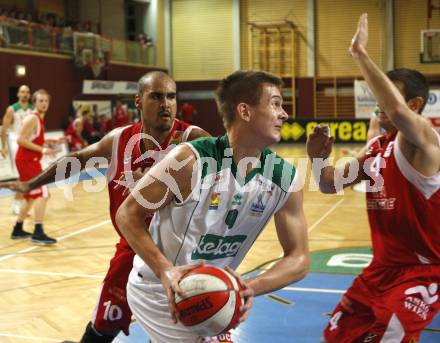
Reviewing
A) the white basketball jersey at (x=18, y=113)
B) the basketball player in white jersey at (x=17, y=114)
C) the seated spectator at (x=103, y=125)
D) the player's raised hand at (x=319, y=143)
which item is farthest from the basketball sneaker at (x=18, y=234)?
the seated spectator at (x=103, y=125)

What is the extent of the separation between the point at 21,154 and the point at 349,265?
15.5ft

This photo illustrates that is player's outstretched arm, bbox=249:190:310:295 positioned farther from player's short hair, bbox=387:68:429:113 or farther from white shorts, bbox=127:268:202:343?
player's short hair, bbox=387:68:429:113

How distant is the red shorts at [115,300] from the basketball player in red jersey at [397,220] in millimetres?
1253

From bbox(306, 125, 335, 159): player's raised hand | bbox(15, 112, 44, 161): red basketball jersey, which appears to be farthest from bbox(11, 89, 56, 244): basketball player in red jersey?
bbox(306, 125, 335, 159): player's raised hand

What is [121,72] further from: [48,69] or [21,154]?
[21,154]

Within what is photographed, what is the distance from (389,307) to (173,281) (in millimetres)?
1296

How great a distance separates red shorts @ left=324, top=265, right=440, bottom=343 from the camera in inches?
125

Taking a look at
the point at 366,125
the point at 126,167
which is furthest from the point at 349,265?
the point at 366,125

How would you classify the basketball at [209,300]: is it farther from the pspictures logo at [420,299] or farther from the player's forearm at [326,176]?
the player's forearm at [326,176]

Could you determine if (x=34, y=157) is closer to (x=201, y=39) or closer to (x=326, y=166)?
(x=326, y=166)

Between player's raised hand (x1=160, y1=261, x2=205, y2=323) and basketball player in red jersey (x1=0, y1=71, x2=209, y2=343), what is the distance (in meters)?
1.39

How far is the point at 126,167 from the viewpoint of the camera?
13.4 feet

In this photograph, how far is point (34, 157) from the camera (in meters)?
9.03

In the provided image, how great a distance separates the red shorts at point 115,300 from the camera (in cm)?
394
